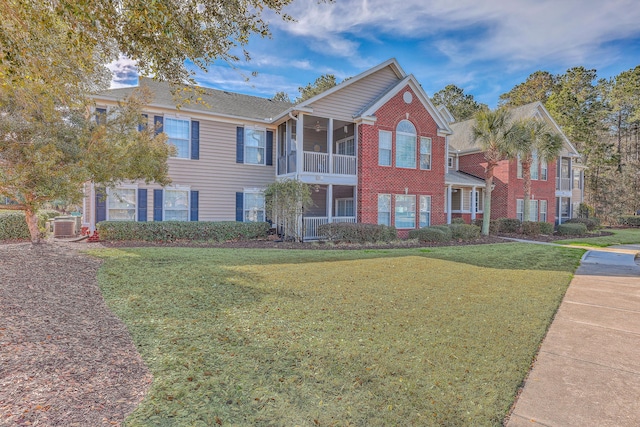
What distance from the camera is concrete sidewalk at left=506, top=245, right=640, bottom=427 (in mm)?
2768

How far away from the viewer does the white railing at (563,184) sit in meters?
26.4

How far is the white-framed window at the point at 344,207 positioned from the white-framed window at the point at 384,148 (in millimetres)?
2892

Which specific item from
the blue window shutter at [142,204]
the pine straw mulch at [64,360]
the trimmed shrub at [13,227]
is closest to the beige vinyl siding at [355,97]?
the blue window shutter at [142,204]

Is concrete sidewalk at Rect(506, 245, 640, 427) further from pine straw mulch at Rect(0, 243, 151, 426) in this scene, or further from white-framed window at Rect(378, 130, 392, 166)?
white-framed window at Rect(378, 130, 392, 166)

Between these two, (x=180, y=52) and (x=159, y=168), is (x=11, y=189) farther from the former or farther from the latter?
(x=180, y=52)

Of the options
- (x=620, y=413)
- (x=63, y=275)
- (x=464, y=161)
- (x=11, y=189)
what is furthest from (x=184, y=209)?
(x=464, y=161)

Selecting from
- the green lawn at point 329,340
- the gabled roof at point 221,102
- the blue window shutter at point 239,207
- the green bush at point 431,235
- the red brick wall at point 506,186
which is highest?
the gabled roof at point 221,102

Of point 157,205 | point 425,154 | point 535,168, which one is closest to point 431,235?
point 425,154

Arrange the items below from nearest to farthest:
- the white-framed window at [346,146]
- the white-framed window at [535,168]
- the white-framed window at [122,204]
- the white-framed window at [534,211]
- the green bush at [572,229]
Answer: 1. the white-framed window at [122,204]
2. the white-framed window at [346,146]
3. the green bush at [572,229]
4. the white-framed window at [535,168]
5. the white-framed window at [534,211]

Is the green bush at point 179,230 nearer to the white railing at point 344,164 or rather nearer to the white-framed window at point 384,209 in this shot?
the white railing at point 344,164

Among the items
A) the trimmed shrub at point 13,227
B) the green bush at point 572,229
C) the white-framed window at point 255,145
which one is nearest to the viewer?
the trimmed shrub at point 13,227

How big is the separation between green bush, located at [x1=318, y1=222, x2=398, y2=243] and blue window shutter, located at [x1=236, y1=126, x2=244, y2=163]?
523 centimetres

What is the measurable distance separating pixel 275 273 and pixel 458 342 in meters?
4.67

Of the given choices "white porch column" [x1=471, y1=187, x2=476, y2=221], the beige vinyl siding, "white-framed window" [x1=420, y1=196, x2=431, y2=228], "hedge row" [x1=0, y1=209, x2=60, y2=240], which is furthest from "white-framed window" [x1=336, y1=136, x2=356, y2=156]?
"hedge row" [x1=0, y1=209, x2=60, y2=240]
